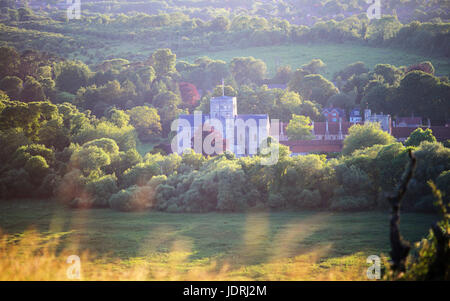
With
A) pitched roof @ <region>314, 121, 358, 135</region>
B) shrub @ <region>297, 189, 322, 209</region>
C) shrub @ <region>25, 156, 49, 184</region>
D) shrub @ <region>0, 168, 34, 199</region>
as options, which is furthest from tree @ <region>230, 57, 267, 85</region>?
shrub @ <region>297, 189, 322, 209</region>

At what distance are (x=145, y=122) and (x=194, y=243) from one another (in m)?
34.8

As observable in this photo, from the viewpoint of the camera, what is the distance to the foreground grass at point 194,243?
16047 mm

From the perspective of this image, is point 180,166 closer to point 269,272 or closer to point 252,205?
point 252,205

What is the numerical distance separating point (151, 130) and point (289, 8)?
142 metres

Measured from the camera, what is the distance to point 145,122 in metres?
53.7

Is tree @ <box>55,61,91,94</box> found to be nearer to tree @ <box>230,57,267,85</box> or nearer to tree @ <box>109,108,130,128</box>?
tree @ <box>109,108,130,128</box>

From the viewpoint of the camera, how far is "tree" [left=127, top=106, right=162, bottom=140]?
53.2 meters

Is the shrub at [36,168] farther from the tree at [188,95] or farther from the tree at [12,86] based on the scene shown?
the tree at [188,95]

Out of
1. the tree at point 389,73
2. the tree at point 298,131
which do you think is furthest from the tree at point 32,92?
the tree at point 389,73

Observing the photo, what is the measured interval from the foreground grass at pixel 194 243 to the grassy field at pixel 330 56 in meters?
64.4

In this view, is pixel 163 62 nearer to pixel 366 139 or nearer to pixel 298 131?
pixel 298 131

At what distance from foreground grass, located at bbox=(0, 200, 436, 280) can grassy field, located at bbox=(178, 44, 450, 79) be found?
211 feet

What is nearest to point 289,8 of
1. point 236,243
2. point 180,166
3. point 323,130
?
point 323,130

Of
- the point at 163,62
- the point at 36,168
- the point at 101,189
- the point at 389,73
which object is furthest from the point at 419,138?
the point at 163,62
